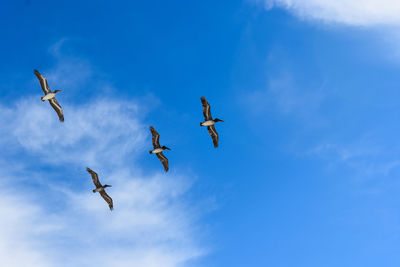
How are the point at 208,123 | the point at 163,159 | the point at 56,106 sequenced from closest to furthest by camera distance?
the point at 56,106, the point at 208,123, the point at 163,159

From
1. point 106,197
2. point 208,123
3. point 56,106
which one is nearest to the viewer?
point 56,106

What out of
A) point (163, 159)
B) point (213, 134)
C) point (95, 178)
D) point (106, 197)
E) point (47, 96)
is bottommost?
point (106, 197)

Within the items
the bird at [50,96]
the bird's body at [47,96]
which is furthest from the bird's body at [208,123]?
the bird's body at [47,96]

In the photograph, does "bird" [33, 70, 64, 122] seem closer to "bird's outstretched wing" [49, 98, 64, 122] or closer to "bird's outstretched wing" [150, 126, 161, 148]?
"bird's outstretched wing" [49, 98, 64, 122]

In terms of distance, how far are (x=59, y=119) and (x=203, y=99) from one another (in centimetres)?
1724

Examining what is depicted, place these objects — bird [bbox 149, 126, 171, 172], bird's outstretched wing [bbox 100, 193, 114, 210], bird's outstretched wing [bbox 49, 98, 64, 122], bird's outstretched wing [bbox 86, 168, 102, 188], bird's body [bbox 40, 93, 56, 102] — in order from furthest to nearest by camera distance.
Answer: bird's outstretched wing [bbox 100, 193, 114, 210] → bird [bbox 149, 126, 171, 172] → bird's outstretched wing [bbox 86, 168, 102, 188] → bird's outstretched wing [bbox 49, 98, 64, 122] → bird's body [bbox 40, 93, 56, 102]

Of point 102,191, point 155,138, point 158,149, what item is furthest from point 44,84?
point 158,149

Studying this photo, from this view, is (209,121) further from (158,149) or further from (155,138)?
(158,149)

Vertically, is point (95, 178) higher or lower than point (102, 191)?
higher

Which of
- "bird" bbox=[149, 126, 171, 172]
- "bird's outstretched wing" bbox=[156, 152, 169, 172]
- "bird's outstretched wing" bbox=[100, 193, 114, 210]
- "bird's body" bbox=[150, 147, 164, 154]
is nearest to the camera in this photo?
"bird" bbox=[149, 126, 171, 172]

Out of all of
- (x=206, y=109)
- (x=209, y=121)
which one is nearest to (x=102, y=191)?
(x=209, y=121)

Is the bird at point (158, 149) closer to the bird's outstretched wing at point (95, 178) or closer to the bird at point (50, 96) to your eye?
the bird's outstretched wing at point (95, 178)

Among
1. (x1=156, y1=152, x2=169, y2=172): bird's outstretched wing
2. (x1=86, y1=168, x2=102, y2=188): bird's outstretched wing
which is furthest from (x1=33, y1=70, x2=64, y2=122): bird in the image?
(x1=156, y1=152, x2=169, y2=172): bird's outstretched wing

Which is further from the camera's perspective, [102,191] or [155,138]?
[102,191]
